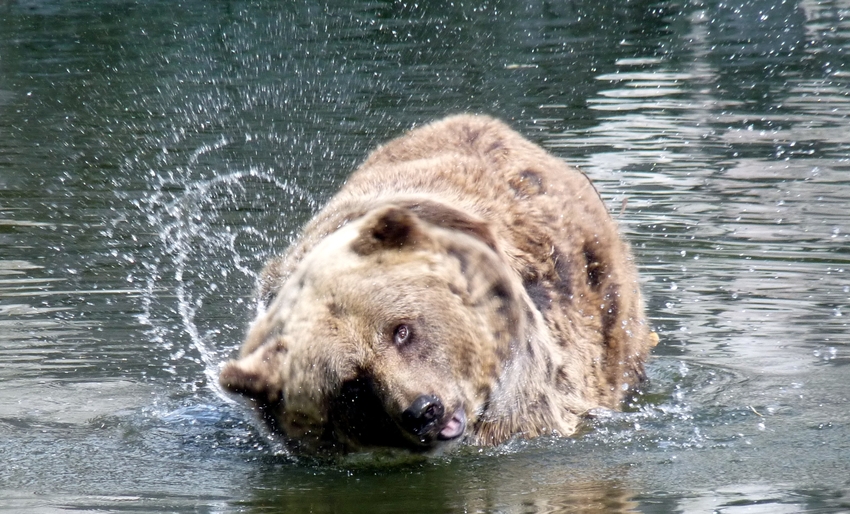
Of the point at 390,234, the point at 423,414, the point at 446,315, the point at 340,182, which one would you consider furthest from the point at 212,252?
the point at 423,414

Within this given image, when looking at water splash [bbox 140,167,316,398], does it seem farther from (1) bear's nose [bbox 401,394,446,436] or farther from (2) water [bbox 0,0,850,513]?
(1) bear's nose [bbox 401,394,446,436]

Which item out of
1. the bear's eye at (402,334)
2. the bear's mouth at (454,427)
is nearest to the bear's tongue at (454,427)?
the bear's mouth at (454,427)

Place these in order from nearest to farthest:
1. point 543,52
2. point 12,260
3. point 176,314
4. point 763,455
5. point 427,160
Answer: point 763,455 < point 427,160 < point 176,314 < point 12,260 < point 543,52

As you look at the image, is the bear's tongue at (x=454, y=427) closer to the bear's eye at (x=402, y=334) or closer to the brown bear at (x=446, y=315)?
the brown bear at (x=446, y=315)

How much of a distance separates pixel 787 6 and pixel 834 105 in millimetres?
6080

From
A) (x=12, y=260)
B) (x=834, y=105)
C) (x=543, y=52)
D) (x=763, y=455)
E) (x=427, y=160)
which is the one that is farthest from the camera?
(x=543, y=52)

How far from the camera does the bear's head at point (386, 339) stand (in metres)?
4.86

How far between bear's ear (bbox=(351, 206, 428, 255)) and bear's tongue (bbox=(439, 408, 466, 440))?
67 cm

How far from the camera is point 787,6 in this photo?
18.1m

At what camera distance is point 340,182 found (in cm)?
1010

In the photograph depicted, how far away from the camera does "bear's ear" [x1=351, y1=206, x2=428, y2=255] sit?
5.07 m

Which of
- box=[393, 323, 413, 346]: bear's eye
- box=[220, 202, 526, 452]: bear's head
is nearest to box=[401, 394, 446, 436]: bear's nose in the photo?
box=[220, 202, 526, 452]: bear's head

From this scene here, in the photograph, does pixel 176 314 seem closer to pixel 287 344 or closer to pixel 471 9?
pixel 287 344

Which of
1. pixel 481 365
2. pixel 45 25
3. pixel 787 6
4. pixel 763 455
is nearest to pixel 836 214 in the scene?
pixel 763 455
